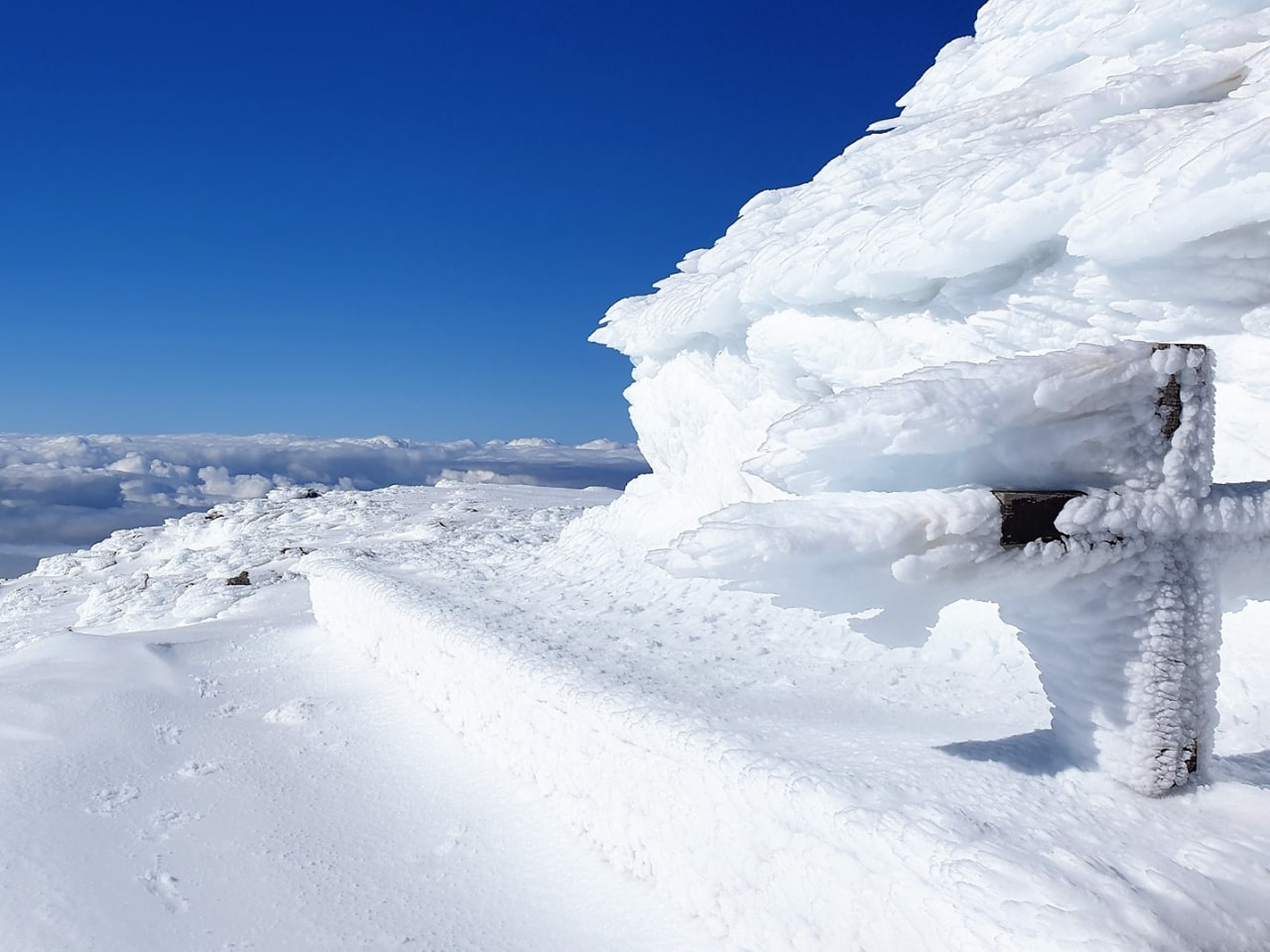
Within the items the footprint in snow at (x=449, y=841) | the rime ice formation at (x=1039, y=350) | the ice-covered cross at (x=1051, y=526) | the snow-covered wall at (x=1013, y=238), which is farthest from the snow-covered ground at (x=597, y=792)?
the snow-covered wall at (x=1013, y=238)

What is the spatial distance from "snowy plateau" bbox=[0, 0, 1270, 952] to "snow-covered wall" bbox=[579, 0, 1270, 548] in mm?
29

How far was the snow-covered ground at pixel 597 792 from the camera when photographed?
310 cm

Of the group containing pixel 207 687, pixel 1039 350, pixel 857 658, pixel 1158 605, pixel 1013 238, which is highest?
pixel 1013 238

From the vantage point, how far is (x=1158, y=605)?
132 inches

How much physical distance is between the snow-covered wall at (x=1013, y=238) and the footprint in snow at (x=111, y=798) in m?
4.73

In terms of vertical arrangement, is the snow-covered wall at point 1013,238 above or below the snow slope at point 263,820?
above

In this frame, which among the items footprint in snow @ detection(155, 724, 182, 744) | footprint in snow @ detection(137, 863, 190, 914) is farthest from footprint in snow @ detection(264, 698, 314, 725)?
footprint in snow @ detection(137, 863, 190, 914)

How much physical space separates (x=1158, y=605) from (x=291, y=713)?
6407mm

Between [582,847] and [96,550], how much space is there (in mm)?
21096

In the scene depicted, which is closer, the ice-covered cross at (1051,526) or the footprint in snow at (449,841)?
the ice-covered cross at (1051,526)

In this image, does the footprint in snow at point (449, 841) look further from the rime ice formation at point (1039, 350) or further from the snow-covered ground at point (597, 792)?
the rime ice formation at point (1039, 350)

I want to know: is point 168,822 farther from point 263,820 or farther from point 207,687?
point 207,687

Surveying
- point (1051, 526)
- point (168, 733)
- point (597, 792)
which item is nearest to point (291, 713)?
point (168, 733)

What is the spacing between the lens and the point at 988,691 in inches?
206
